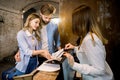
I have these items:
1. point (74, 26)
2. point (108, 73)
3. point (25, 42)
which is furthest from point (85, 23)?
point (25, 42)

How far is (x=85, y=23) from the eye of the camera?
1580 millimetres

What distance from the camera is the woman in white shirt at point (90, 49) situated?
1505mm

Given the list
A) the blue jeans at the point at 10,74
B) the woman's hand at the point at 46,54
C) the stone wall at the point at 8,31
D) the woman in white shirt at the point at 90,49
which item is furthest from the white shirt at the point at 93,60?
the stone wall at the point at 8,31

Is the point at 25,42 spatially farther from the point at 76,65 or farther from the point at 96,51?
the point at 96,51

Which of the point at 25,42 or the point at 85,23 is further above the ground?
the point at 85,23

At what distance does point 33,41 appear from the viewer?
2.47m

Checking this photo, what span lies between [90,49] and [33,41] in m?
Answer: 1.16

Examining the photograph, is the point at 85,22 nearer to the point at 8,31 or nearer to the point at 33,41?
the point at 33,41

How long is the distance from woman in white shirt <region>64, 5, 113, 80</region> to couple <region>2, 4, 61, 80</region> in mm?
762

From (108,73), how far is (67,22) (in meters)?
2.75

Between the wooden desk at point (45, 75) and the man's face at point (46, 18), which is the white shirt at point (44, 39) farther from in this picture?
the wooden desk at point (45, 75)

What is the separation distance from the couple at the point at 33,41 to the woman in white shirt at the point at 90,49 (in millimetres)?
762

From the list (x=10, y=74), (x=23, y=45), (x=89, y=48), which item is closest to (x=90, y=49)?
(x=89, y=48)

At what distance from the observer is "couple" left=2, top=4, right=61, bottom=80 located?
2344 millimetres
